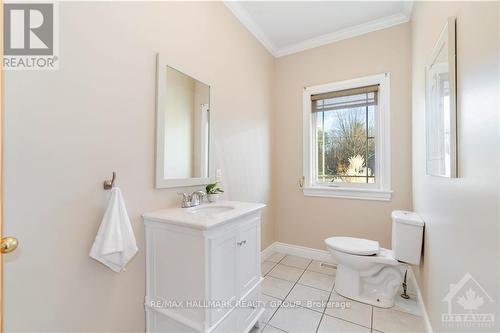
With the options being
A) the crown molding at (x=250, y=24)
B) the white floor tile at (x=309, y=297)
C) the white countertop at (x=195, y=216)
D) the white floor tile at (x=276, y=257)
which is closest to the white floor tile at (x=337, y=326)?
the white floor tile at (x=309, y=297)

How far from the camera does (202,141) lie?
1895mm

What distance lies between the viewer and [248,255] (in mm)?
1558

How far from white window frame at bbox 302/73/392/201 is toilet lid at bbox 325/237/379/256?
0.65 m

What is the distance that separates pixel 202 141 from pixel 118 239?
39.2 inches

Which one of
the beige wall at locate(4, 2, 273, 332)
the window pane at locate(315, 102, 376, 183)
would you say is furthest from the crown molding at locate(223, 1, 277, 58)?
the window pane at locate(315, 102, 376, 183)

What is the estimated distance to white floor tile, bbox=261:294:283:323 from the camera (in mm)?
1756

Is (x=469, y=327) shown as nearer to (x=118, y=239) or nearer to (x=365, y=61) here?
(x=118, y=239)

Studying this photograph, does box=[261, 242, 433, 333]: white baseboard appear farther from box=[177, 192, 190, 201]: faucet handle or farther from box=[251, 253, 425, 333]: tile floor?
box=[177, 192, 190, 201]: faucet handle

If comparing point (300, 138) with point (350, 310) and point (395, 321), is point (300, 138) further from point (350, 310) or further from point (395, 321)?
point (395, 321)

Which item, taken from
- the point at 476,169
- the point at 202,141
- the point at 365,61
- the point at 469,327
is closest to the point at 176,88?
the point at 202,141

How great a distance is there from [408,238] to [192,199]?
5.72 feet

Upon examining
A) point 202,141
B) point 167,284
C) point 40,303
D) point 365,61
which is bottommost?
point 167,284
